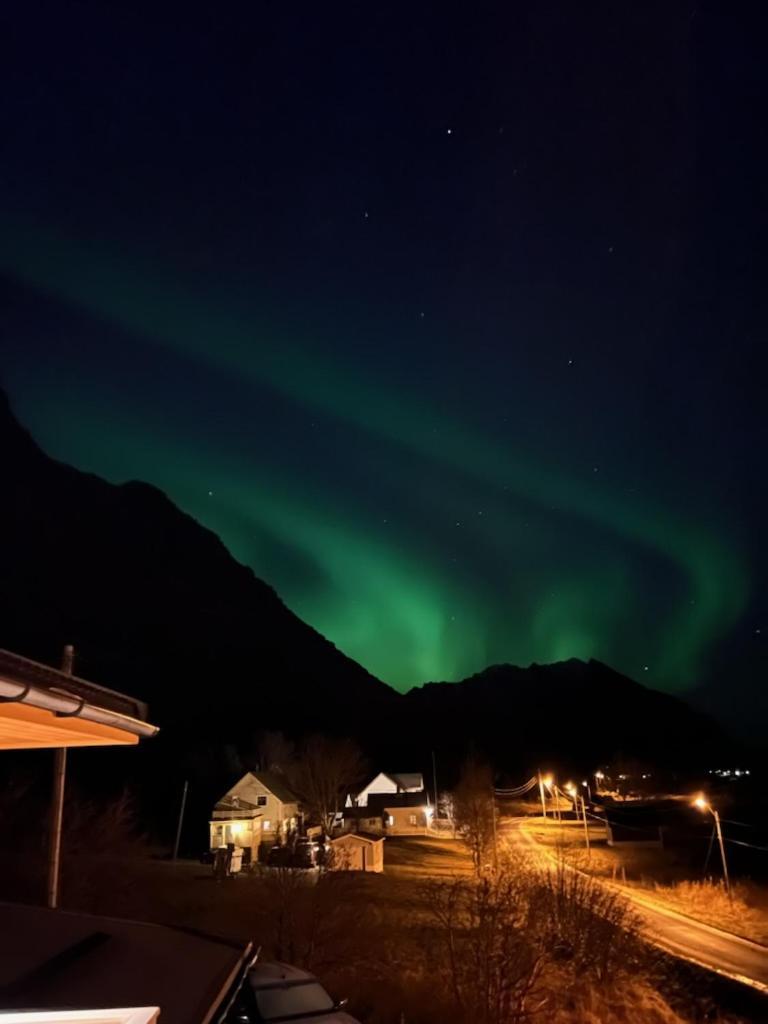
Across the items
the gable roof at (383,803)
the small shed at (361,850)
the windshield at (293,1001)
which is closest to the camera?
the windshield at (293,1001)

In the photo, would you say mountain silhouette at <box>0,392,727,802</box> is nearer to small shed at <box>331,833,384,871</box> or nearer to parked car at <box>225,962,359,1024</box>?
small shed at <box>331,833,384,871</box>

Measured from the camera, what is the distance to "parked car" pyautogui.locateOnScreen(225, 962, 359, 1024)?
19.1 feet

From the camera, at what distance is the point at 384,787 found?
81.9m

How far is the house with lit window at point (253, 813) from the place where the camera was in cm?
5444

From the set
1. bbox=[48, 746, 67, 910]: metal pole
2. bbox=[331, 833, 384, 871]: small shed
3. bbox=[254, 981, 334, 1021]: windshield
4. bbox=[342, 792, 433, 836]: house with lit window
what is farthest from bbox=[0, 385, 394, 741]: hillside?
bbox=[254, 981, 334, 1021]: windshield

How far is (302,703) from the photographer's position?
143m

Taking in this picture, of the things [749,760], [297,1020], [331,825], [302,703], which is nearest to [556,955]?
[297,1020]

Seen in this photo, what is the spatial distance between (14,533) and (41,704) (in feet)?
511

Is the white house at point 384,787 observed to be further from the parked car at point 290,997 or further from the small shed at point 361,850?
the parked car at point 290,997

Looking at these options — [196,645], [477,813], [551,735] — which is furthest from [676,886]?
[551,735]

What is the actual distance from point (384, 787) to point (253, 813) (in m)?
28.6

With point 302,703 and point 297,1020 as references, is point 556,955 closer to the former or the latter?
point 297,1020

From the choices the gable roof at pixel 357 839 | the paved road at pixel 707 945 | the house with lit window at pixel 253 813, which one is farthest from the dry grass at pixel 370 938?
the house with lit window at pixel 253 813

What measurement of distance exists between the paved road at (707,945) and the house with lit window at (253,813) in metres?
30.5
